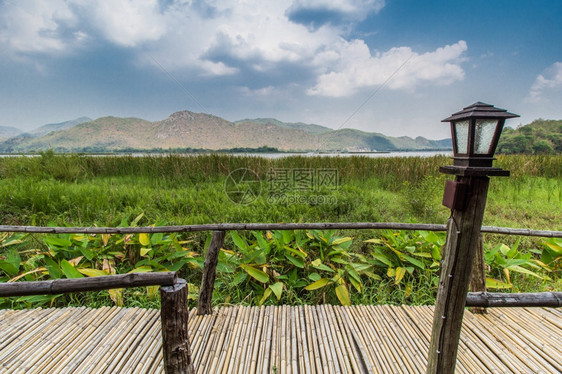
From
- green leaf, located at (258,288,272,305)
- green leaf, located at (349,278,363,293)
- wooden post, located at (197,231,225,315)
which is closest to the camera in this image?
wooden post, located at (197,231,225,315)

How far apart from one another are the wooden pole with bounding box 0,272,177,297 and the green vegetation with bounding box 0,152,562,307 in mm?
1126

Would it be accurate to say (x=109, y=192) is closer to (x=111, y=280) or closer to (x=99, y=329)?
(x=99, y=329)

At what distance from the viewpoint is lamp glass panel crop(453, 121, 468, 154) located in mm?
918

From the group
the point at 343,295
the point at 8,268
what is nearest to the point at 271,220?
the point at 343,295

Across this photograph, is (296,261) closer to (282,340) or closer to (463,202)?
(282,340)

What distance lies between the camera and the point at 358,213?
430 cm

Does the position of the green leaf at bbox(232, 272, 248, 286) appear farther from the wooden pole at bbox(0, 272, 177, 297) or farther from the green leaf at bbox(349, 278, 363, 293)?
the wooden pole at bbox(0, 272, 177, 297)

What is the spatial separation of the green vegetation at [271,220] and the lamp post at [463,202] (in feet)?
3.31

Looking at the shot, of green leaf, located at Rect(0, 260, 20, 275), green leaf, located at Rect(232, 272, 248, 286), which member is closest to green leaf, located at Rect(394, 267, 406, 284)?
green leaf, located at Rect(232, 272, 248, 286)

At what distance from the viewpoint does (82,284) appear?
3.32 feet

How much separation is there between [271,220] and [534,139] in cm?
1893

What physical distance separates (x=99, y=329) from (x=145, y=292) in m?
→ 0.60

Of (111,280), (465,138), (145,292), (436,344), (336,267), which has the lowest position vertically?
(145,292)

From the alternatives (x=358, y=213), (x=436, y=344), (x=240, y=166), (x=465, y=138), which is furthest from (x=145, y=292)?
(x=240, y=166)
